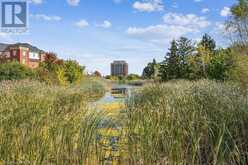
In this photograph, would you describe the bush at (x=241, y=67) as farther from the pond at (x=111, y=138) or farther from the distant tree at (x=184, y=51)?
the distant tree at (x=184, y=51)

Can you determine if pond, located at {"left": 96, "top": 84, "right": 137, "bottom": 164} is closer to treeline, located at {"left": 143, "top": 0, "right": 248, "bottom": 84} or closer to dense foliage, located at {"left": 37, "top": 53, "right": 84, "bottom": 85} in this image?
treeline, located at {"left": 143, "top": 0, "right": 248, "bottom": 84}

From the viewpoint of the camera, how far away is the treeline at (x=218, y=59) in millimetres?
9203

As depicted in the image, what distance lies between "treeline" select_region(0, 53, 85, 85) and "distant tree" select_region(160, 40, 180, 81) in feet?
20.4

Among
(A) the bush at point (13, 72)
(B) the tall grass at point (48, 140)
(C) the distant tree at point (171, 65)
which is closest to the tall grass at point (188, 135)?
(B) the tall grass at point (48, 140)

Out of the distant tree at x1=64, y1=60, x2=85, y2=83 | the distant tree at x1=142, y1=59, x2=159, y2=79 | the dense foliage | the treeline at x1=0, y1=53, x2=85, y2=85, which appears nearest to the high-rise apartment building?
the distant tree at x1=142, y1=59, x2=159, y2=79

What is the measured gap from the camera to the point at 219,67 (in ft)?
46.0

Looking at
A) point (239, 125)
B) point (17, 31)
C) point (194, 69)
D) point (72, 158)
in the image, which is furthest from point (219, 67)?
point (72, 158)

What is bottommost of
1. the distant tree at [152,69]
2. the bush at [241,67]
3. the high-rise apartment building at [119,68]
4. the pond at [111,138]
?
the pond at [111,138]

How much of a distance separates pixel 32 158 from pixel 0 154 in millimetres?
313

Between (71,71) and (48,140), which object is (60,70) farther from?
(48,140)

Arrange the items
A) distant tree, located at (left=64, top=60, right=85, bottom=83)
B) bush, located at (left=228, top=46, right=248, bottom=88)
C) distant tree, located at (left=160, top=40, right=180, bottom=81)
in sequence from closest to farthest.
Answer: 1. bush, located at (left=228, top=46, right=248, bottom=88)
2. distant tree, located at (left=64, top=60, right=85, bottom=83)
3. distant tree, located at (left=160, top=40, right=180, bottom=81)

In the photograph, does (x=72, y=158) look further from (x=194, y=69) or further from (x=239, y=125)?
(x=194, y=69)

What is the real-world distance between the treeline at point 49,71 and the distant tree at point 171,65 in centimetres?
621

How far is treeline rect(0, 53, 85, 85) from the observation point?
16.2 meters
